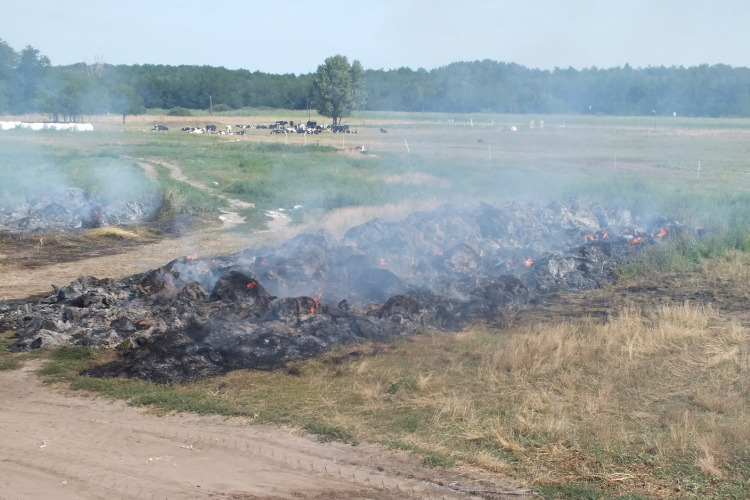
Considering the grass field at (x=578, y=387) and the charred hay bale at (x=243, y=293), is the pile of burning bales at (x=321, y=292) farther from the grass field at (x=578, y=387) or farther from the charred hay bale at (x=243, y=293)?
the grass field at (x=578, y=387)

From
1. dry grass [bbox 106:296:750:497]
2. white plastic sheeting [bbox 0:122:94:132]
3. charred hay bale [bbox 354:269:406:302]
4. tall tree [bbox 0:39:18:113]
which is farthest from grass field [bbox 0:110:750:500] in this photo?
white plastic sheeting [bbox 0:122:94:132]

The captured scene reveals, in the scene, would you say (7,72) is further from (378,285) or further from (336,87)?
(336,87)

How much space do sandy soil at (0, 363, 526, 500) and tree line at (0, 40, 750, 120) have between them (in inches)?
651

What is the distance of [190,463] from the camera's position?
19.7ft

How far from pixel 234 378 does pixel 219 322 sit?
1877 mm

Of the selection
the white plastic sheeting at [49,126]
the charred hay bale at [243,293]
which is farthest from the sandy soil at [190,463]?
the white plastic sheeting at [49,126]

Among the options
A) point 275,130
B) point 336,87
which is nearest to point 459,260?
point 336,87

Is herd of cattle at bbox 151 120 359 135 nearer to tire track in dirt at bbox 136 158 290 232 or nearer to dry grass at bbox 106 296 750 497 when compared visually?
tire track in dirt at bbox 136 158 290 232

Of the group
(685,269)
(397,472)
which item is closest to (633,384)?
(397,472)

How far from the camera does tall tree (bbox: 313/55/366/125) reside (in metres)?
45.3

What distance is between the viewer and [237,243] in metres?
17.7

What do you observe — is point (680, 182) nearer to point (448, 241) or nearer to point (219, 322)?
point (448, 241)

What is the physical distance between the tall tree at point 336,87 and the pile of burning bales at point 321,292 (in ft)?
96.7

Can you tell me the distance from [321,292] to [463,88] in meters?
22.6
